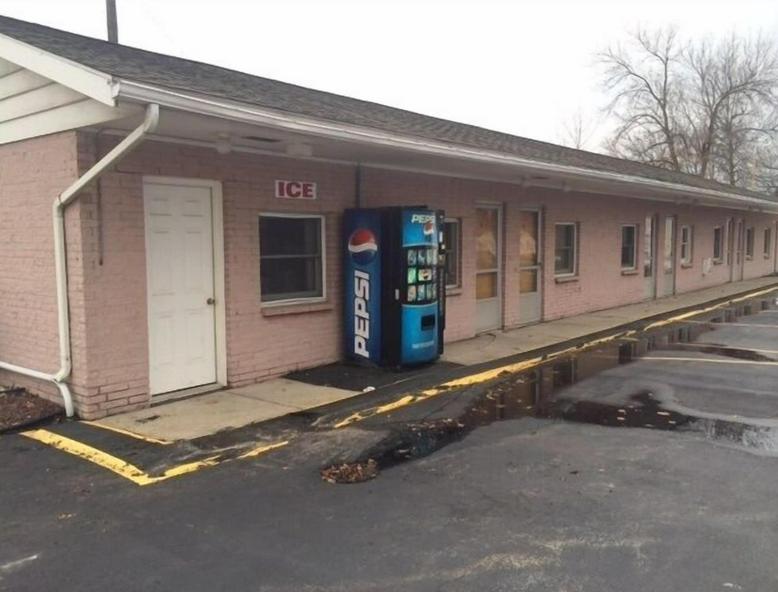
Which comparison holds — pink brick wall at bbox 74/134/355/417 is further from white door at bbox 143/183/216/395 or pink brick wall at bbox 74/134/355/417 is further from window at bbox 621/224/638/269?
window at bbox 621/224/638/269

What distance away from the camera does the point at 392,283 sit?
873 centimetres

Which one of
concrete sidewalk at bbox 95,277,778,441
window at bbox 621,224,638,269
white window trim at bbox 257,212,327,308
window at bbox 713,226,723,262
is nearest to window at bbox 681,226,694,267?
window at bbox 713,226,723,262

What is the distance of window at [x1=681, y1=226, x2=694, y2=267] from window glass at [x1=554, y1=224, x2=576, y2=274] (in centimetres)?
745

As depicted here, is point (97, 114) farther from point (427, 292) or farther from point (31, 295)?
point (427, 292)

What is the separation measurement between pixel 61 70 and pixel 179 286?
248 centimetres

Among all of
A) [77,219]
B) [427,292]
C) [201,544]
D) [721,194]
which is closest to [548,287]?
[427,292]

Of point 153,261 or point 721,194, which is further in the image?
point 721,194

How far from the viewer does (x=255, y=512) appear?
14.7ft

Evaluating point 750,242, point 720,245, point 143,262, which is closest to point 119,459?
→ point 143,262

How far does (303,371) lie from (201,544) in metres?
4.77

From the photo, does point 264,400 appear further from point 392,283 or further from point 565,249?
point 565,249

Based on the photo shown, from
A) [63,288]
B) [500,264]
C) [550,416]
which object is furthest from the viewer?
[500,264]

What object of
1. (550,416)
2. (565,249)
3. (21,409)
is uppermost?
(565,249)

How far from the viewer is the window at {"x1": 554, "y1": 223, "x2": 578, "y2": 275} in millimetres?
14461
